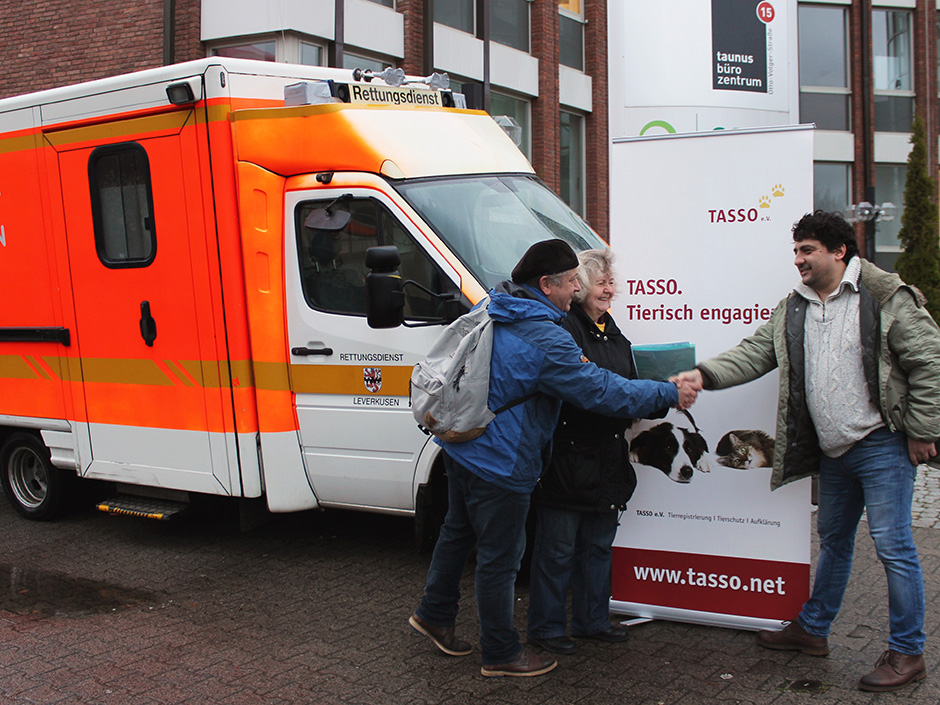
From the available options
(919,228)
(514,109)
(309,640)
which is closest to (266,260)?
(309,640)

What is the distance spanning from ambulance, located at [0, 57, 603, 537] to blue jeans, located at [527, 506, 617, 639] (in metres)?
1.08

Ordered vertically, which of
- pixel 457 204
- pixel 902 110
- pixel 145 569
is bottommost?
pixel 145 569

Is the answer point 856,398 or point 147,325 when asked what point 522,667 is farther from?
point 147,325

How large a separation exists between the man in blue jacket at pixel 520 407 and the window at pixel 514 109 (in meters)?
14.3

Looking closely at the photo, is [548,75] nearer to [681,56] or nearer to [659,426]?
[681,56]

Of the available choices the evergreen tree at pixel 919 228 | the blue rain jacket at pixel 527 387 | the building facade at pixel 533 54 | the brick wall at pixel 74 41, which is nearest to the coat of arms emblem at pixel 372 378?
the blue rain jacket at pixel 527 387

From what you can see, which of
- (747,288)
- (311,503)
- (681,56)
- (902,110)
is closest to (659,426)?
(747,288)

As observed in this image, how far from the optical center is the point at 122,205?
6062 millimetres

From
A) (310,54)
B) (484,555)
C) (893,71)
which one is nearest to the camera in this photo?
(484,555)

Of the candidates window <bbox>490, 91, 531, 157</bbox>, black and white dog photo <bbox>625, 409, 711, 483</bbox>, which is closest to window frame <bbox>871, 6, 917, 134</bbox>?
window <bbox>490, 91, 531, 157</bbox>

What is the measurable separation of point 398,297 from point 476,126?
5.32 ft

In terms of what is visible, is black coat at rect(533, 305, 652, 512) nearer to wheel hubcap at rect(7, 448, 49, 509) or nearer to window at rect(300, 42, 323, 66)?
wheel hubcap at rect(7, 448, 49, 509)

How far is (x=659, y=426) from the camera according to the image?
449cm

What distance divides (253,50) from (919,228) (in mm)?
14990
